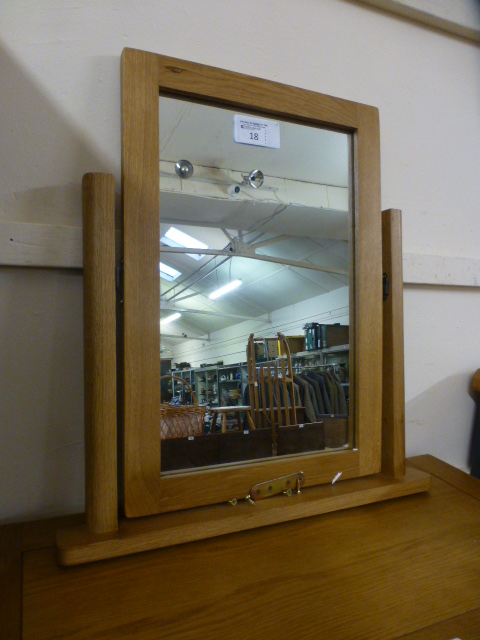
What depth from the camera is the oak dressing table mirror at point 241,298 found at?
79 cm

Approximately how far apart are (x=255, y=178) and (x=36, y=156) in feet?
1.32

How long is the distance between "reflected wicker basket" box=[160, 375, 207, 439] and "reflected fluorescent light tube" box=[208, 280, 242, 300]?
18cm

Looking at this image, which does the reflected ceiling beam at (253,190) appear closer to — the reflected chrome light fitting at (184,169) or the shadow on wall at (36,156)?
the reflected chrome light fitting at (184,169)

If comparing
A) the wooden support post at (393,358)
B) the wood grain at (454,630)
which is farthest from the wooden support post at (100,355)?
the wooden support post at (393,358)

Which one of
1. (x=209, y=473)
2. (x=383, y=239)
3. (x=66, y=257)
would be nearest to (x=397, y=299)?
(x=383, y=239)

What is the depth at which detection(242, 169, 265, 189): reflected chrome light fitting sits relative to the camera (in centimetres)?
98

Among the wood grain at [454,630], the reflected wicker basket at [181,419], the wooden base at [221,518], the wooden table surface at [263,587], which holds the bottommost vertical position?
the wood grain at [454,630]

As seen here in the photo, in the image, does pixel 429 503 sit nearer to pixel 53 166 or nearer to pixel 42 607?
pixel 42 607

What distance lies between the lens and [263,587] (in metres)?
0.66

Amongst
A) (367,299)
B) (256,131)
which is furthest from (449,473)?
(256,131)

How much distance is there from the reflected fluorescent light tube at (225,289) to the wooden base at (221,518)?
14.8 inches

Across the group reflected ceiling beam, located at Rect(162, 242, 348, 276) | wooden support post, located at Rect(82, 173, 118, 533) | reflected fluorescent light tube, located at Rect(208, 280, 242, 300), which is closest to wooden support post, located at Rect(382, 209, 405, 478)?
reflected ceiling beam, located at Rect(162, 242, 348, 276)

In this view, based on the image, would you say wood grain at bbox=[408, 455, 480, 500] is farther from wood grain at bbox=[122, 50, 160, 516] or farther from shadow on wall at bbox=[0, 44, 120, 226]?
shadow on wall at bbox=[0, 44, 120, 226]

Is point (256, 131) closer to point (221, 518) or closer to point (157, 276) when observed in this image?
point (157, 276)
